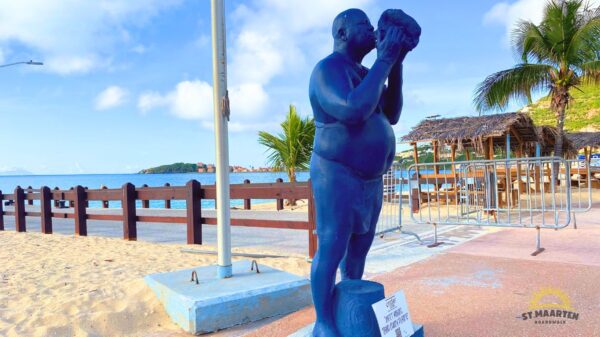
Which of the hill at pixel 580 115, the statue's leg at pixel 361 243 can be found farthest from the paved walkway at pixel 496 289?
the hill at pixel 580 115

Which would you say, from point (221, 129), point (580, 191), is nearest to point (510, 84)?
point (580, 191)

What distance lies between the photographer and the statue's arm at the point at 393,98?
2102mm

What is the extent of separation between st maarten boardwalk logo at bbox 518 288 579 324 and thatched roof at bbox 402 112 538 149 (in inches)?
335

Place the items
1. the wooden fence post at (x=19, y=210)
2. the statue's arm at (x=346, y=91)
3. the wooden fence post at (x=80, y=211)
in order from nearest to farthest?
1. the statue's arm at (x=346, y=91)
2. the wooden fence post at (x=80, y=211)
3. the wooden fence post at (x=19, y=210)

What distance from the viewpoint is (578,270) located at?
421cm

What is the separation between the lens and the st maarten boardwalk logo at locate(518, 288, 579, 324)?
2873 millimetres

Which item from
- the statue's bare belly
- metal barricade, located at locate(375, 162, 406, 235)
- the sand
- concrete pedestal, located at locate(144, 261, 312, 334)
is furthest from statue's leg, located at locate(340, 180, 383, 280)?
metal barricade, located at locate(375, 162, 406, 235)

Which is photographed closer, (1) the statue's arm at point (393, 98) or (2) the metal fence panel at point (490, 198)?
(1) the statue's arm at point (393, 98)

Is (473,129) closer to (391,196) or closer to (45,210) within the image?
(391,196)

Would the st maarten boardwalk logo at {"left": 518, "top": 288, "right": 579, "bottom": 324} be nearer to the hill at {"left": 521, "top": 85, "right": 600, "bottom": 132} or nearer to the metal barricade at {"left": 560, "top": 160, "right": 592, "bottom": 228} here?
the metal barricade at {"left": 560, "top": 160, "right": 592, "bottom": 228}

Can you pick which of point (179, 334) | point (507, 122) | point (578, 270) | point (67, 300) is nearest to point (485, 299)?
point (578, 270)

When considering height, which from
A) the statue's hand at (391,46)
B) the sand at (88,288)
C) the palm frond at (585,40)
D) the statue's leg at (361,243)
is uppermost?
the palm frond at (585,40)

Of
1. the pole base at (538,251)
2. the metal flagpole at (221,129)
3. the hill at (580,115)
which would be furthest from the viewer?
the hill at (580,115)

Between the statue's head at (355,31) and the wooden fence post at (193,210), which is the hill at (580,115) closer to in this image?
the wooden fence post at (193,210)
